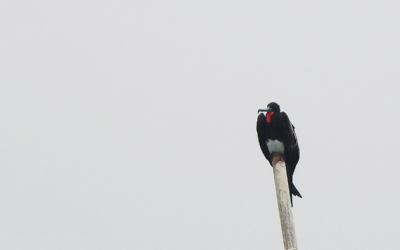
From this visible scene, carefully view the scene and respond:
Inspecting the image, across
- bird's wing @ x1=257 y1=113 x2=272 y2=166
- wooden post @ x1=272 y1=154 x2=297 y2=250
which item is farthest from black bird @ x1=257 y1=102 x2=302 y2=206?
wooden post @ x1=272 y1=154 x2=297 y2=250

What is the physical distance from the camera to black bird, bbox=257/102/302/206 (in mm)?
7895

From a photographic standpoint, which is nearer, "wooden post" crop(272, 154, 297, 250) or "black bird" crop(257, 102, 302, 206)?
"wooden post" crop(272, 154, 297, 250)

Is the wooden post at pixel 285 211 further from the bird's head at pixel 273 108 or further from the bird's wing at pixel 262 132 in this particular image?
the bird's head at pixel 273 108

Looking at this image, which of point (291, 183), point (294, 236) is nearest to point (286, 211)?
point (294, 236)

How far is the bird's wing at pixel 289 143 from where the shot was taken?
7887mm

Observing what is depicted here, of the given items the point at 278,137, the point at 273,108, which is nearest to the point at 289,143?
the point at 278,137

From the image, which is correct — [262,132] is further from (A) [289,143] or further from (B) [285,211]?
(B) [285,211]

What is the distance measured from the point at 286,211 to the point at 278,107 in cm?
228

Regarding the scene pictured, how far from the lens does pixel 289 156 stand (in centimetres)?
791

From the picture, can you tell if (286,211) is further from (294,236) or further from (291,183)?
(291,183)

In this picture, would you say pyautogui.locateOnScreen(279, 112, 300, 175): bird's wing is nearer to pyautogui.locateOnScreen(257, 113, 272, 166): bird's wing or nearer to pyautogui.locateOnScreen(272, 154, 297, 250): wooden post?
pyautogui.locateOnScreen(257, 113, 272, 166): bird's wing

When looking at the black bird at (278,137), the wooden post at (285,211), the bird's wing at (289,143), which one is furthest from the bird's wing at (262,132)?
the wooden post at (285,211)

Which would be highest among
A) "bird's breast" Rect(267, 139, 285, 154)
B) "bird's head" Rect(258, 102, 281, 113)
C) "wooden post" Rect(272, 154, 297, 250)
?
"bird's head" Rect(258, 102, 281, 113)

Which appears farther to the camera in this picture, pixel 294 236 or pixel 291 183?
pixel 291 183
